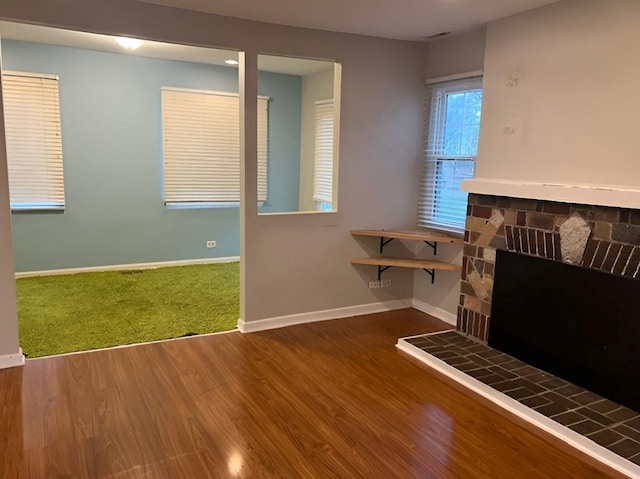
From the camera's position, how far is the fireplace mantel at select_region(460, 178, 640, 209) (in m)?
2.74

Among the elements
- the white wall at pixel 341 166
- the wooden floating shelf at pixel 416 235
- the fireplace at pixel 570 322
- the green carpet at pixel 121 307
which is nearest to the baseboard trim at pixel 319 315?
the white wall at pixel 341 166

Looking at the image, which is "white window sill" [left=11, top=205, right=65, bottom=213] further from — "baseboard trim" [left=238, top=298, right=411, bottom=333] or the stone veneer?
the stone veneer

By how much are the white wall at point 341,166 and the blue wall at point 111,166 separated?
8.65 ft

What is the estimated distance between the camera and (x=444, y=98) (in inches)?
178

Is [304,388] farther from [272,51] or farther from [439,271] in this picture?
[272,51]

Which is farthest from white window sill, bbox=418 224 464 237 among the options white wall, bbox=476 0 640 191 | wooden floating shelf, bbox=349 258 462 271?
white wall, bbox=476 0 640 191

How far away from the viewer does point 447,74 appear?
436cm

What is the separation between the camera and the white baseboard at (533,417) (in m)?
2.44

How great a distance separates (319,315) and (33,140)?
3832mm

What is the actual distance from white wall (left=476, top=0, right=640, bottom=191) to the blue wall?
3.75 metres

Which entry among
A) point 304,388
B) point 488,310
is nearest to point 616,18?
point 488,310

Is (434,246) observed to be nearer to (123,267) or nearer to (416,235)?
(416,235)

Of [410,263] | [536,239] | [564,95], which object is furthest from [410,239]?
[564,95]

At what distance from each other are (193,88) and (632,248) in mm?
5222
